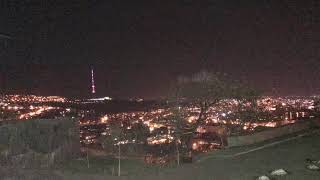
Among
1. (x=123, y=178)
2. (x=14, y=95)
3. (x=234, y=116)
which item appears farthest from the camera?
(x=14, y=95)

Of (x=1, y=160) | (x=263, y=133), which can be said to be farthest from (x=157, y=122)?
(x=1, y=160)

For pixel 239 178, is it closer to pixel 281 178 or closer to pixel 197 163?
pixel 281 178

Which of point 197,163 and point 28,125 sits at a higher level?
point 28,125

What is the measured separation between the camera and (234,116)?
31.5 meters

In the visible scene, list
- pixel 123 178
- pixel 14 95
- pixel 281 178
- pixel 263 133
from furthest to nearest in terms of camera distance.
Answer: pixel 14 95 < pixel 263 133 < pixel 123 178 < pixel 281 178

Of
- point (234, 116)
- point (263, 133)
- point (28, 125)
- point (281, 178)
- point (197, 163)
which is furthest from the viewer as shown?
point (234, 116)

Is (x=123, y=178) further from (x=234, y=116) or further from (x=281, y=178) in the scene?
(x=234, y=116)

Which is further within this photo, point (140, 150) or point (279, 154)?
point (140, 150)

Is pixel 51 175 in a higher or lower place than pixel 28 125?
lower

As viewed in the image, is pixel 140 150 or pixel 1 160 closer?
pixel 1 160

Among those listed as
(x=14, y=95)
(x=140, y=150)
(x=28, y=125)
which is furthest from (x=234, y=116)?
(x=14, y=95)

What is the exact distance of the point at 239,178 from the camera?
16719mm

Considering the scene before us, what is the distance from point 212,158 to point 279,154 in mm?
3033

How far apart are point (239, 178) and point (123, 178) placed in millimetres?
4215
